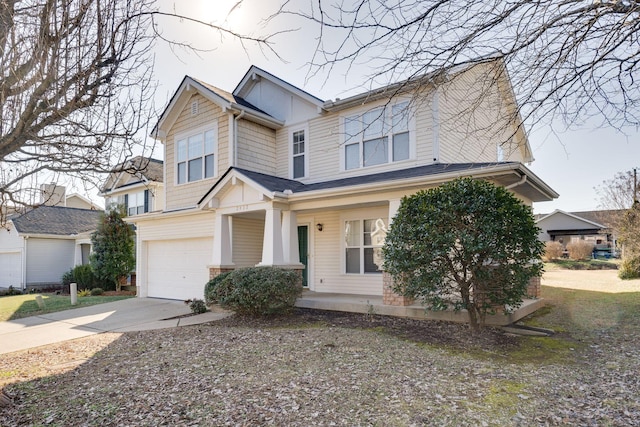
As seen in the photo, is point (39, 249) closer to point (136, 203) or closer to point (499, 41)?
point (136, 203)

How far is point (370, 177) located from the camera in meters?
10.4

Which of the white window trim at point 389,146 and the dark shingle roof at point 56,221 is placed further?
the dark shingle roof at point 56,221

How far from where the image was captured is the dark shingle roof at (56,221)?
22.3 meters

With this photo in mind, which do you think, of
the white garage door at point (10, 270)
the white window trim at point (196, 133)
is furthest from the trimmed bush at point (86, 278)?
the white window trim at point (196, 133)

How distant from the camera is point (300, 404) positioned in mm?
4195

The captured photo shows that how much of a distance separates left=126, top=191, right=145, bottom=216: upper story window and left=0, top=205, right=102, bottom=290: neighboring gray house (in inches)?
66.2

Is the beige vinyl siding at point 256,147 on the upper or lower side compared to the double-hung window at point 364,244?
upper

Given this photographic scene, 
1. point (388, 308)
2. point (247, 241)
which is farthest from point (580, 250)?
point (247, 241)

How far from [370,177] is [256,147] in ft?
13.7

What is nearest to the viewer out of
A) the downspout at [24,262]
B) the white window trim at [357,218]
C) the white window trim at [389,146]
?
the white window trim at [389,146]

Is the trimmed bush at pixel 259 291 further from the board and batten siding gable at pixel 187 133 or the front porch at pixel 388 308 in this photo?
the board and batten siding gable at pixel 187 133

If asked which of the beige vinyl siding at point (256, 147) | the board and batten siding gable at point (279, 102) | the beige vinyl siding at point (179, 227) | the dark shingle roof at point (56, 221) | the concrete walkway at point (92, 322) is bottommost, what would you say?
the concrete walkway at point (92, 322)

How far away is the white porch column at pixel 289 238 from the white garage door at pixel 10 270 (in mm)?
19542

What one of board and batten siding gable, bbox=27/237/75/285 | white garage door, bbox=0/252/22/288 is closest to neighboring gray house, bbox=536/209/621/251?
board and batten siding gable, bbox=27/237/75/285
